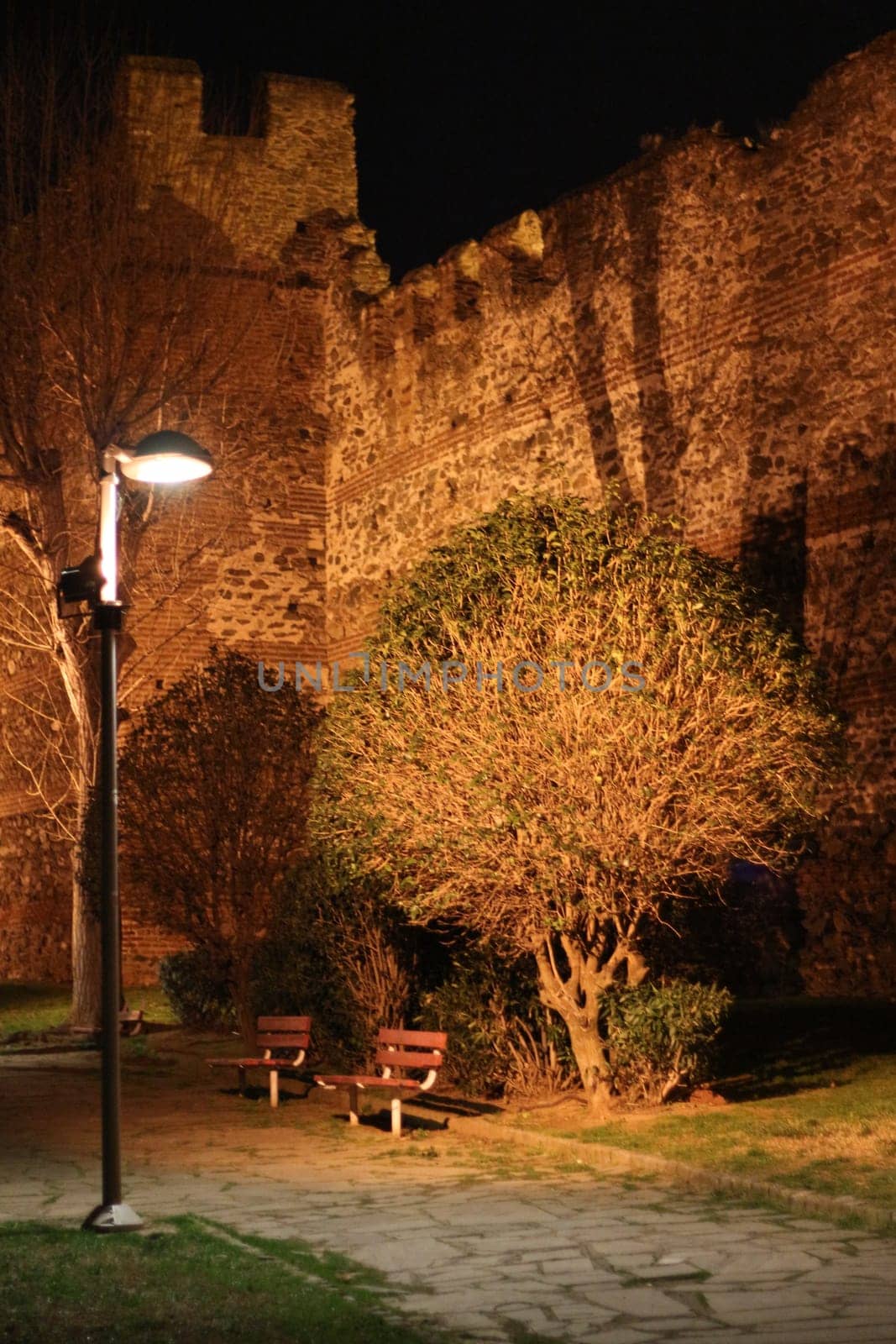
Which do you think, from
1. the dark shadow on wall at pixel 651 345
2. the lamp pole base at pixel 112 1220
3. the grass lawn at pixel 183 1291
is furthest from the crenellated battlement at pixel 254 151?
the grass lawn at pixel 183 1291

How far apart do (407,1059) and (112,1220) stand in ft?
11.6

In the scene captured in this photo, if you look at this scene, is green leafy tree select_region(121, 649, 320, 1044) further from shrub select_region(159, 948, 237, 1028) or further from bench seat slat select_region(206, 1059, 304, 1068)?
bench seat slat select_region(206, 1059, 304, 1068)

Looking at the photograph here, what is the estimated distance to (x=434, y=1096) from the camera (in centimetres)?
1060

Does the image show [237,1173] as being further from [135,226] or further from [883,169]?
[135,226]

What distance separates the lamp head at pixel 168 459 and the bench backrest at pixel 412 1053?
401cm

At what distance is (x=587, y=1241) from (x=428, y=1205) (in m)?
1.09

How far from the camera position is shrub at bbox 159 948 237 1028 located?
594 inches

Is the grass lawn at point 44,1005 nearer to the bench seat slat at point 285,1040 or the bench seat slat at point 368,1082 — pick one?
the bench seat slat at point 285,1040

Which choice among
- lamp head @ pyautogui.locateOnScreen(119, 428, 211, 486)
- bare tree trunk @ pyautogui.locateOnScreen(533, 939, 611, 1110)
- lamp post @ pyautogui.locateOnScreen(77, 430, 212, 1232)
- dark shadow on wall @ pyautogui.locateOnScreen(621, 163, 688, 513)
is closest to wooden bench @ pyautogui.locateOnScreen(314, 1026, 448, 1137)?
bare tree trunk @ pyautogui.locateOnScreen(533, 939, 611, 1110)

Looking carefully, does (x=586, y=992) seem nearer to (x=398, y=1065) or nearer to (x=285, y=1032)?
(x=398, y=1065)

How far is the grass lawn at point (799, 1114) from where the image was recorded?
24.3 ft

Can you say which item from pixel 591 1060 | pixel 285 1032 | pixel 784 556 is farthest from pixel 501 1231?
pixel 784 556

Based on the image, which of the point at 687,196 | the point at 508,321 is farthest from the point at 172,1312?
the point at 508,321

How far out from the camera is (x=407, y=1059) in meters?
9.83
